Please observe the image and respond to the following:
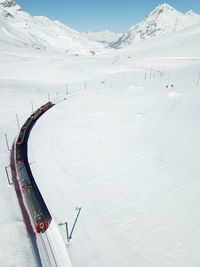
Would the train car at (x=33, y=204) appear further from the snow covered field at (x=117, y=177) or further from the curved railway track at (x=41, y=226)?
the snow covered field at (x=117, y=177)

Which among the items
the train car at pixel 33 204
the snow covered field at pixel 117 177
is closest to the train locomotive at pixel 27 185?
the train car at pixel 33 204

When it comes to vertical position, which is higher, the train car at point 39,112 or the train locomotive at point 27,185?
the train car at point 39,112

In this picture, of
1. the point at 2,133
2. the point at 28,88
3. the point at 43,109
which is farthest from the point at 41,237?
the point at 28,88

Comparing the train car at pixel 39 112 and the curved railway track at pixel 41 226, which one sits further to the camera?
the train car at pixel 39 112

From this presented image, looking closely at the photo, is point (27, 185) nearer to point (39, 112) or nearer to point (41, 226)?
point (41, 226)

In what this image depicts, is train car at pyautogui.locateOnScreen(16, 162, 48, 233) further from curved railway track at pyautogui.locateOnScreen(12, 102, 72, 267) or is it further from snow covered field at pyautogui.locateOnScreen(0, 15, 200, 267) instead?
snow covered field at pyautogui.locateOnScreen(0, 15, 200, 267)

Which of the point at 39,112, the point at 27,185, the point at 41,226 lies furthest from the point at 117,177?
the point at 39,112

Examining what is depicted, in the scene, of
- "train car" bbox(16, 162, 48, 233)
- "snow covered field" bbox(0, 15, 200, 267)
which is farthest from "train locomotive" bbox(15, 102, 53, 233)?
"snow covered field" bbox(0, 15, 200, 267)
